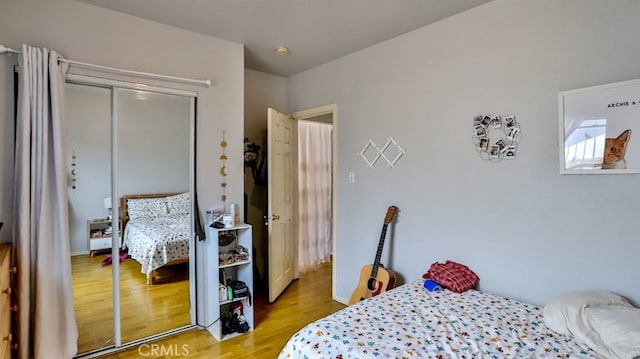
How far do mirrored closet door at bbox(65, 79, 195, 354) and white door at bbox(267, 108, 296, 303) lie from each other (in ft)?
2.69

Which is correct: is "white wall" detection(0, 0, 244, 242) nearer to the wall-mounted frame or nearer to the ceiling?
the ceiling

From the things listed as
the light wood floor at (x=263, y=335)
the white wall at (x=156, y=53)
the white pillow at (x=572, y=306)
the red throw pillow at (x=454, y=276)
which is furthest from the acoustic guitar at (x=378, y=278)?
the white wall at (x=156, y=53)

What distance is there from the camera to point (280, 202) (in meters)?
3.68

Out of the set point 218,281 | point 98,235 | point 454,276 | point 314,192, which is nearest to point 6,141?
point 98,235

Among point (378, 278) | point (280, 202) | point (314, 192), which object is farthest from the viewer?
point (314, 192)

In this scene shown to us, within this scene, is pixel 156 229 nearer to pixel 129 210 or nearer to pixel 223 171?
pixel 129 210

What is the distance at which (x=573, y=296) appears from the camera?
71.7 inches

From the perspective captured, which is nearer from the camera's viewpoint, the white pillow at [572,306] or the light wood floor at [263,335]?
the white pillow at [572,306]

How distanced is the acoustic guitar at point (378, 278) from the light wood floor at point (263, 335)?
527mm

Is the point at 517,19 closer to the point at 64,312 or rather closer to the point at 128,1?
the point at 128,1

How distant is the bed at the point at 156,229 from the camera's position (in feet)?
8.57

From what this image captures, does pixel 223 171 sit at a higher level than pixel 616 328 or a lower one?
higher

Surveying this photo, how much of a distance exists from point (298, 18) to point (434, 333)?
2291 millimetres

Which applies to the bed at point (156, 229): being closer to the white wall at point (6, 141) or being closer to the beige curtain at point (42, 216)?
the beige curtain at point (42, 216)
